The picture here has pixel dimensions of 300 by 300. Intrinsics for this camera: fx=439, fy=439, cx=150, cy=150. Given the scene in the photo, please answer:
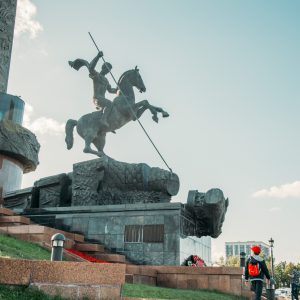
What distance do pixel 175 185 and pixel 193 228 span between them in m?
1.63

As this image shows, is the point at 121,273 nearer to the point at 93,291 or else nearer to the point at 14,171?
the point at 93,291

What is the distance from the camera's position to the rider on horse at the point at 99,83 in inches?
682

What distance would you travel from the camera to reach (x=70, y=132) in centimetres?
1780

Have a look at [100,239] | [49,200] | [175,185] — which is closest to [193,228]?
[175,185]

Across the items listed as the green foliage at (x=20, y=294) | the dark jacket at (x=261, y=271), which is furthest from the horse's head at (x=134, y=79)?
the green foliage at (x=20, y=294)

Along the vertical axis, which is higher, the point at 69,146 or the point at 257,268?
the point at 69,146

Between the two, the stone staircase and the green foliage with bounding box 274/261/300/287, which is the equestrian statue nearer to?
the stone staircase

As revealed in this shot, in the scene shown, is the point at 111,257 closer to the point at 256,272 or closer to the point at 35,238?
the point at 35,238

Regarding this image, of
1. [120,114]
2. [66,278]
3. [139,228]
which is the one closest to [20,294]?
[66,278]

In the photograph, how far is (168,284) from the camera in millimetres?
11594

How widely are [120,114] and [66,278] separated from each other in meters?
11.8

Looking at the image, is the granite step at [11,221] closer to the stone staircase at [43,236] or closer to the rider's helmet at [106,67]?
the stone staircase at [43,236]

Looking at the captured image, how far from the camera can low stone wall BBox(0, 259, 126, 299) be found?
5738 millimetres

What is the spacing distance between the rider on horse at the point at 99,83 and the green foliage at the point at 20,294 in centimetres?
1177
